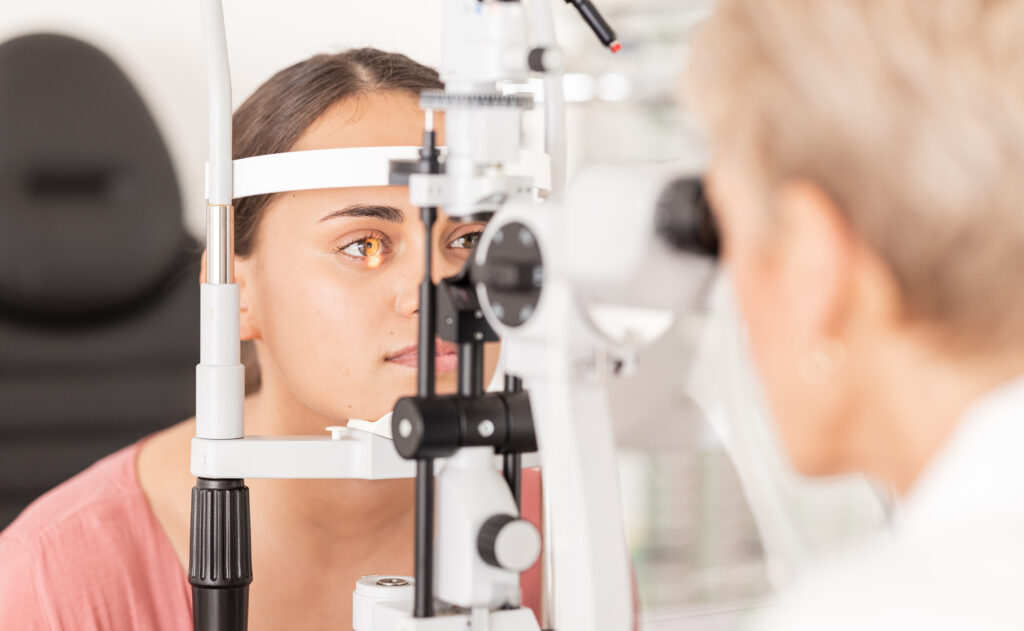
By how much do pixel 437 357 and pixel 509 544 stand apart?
395 millimetres

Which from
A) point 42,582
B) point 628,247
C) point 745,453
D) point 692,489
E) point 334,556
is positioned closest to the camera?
point 628,247

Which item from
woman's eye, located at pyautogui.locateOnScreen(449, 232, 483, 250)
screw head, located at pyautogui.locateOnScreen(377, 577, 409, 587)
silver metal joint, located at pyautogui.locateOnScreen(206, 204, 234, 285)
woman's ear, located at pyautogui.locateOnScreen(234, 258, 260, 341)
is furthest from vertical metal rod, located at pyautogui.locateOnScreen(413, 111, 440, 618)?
woman's ear, located at pyautogui.locateOnScreen(234, 258, 260, 341)

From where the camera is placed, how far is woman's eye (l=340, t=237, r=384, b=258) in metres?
1.10

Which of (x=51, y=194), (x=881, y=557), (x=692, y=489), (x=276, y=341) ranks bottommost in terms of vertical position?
(x=692, y=489)

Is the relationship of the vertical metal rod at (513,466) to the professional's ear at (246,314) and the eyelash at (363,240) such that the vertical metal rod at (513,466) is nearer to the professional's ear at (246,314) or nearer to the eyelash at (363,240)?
the eyelash at (363,240)

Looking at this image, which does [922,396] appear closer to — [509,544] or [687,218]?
[687,218]

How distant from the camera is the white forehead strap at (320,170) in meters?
0.95

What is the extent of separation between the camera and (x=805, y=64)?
0.48m

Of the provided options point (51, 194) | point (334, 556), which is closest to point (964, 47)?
point (334, 556)

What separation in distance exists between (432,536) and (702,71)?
1.17 feet

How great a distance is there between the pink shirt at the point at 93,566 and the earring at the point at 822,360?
0.84 meters

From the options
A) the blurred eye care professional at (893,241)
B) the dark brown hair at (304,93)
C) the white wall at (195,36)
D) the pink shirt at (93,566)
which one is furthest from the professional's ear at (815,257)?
the white wall at (195,36)

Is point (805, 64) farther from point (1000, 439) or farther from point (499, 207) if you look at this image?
point (499, 207)

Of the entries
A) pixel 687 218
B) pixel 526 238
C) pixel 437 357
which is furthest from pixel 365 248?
pixel 687 218
